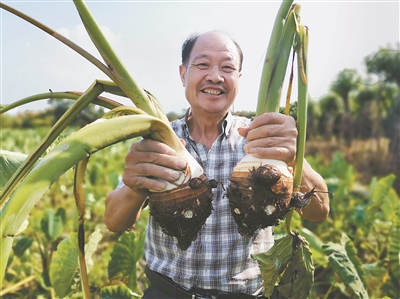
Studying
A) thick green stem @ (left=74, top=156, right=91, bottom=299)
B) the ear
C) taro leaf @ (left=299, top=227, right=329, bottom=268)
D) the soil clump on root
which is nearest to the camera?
the soil clump on root

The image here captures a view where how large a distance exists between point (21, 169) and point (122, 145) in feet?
32.7

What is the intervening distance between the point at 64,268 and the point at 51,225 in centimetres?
102

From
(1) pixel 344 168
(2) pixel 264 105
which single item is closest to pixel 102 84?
(2) pixel 264 105

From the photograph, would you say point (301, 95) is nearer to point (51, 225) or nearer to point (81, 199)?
point (81, 199)

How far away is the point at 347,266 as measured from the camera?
7.07 ft

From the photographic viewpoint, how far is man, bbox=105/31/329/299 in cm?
177

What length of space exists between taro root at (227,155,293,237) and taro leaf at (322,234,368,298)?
2.93ft

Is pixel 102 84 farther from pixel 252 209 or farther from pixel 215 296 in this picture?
pixel 215 296

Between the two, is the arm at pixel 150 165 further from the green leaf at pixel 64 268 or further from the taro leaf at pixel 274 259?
the green leaf at pixel 64 268

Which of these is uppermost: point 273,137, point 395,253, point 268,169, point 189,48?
point 189,48

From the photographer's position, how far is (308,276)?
1.49 metres

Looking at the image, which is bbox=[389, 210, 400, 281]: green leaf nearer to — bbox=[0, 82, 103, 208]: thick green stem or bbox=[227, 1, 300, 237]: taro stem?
bbox=[227, 1, 300, 237]: taro stem

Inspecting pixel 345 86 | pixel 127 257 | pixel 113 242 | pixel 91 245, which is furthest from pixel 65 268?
pixel 345 86

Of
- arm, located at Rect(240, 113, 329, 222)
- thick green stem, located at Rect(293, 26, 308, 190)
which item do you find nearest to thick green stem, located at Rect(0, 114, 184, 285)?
arm, located at Rect(240, 113, 329, 222)
